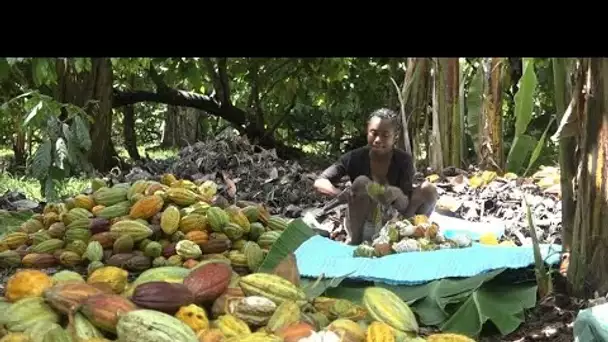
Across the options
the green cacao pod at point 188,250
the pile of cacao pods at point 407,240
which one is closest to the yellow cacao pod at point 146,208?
the green cacao pod at point 188,250

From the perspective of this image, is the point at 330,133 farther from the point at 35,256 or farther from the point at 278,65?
the point at 35,256

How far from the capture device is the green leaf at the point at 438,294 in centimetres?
412

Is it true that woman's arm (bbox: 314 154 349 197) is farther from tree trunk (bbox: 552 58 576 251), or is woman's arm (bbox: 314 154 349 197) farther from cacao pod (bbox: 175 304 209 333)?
cacao pod (bbox: 175 304 209 333)

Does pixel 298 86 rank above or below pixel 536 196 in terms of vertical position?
above

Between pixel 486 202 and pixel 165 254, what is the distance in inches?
141

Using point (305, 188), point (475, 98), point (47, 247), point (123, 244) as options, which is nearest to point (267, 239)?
point (123, 244)

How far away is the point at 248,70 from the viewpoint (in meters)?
12.7

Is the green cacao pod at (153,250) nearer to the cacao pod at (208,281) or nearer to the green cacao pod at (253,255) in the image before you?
the green cacao pod at (253,255)

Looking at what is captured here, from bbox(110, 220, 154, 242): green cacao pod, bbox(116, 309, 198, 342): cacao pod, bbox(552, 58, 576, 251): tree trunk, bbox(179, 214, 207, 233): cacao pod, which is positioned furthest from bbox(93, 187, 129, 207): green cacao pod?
bbox(552, 58, 576, 251): tree trunk

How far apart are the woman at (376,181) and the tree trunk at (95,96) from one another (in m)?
4.62

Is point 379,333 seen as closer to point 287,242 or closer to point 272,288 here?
point 272,288

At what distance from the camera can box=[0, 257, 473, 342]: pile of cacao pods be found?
275 centimetres

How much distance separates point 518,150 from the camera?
7758 mm
